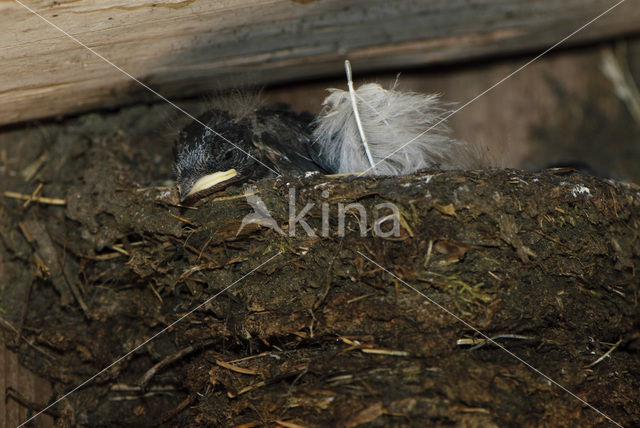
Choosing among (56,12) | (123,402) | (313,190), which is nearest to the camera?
(56,12)

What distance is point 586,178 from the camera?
1929mm

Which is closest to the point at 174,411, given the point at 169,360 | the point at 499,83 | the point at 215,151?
the point at 169,360

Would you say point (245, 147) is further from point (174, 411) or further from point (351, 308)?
point (174, 411)

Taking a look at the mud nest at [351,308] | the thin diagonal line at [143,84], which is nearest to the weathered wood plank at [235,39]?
the thin diagonal line at [143,84]

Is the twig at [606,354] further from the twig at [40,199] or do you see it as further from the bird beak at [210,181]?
the twig at [40,199]

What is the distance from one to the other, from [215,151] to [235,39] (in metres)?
0.38

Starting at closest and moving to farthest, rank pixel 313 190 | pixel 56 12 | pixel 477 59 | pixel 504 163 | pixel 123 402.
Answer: pixel 56 12 → pixel 313 190 → pixel 123 402 → pixel 504 163 → pixel 477 59

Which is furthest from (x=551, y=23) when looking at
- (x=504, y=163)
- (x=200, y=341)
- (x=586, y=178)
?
(x=200, y=341)

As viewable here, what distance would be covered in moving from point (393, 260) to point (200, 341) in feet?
2.13

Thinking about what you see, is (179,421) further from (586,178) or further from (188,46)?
(586,178)

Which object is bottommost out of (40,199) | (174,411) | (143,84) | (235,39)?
(174,411)

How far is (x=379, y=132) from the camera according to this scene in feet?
6.96

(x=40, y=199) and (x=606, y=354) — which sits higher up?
(x=40, y=199)

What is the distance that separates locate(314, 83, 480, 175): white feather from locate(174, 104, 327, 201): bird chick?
9cm
